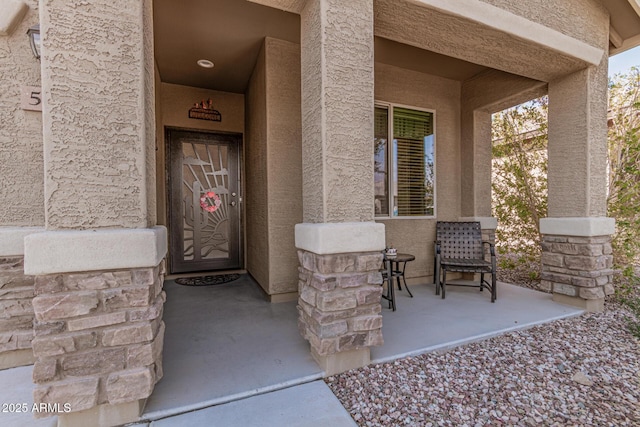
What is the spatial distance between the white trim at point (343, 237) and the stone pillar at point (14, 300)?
193cm

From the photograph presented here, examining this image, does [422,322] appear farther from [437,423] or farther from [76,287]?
[76,287]

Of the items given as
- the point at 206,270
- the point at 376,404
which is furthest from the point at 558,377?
the point at 206,270

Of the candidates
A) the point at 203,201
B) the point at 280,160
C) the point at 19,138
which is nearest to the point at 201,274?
the point at 203,201

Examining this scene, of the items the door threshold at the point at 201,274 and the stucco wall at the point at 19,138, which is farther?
the door threshold at the point at 201,274

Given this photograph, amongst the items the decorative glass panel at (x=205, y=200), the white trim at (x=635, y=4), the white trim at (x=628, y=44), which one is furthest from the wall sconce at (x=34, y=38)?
the white trim at (x=628, y=44)

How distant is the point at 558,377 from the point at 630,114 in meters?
4.14

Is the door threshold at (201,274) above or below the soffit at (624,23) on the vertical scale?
below

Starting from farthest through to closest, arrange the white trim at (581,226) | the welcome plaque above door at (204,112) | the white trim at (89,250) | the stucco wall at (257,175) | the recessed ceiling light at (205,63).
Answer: the welcome plaque above door at (204,112) < the recessed ceiling light at (205,63) < the stucco wall at (257,175) < the white trim at (581,226) < the white trim at (89,250)

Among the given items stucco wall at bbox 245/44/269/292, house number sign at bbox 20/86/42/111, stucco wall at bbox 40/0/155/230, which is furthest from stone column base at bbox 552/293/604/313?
house number sign at bbox 20/86/42/111

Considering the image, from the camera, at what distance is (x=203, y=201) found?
478 centimetres

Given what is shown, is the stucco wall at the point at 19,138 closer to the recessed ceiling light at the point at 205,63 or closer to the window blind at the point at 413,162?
the recessed ceiling light at the point at 205,63

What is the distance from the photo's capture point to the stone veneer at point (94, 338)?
1359mm

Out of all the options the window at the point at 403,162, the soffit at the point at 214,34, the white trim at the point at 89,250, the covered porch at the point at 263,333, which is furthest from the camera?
the window at the point at 403,162

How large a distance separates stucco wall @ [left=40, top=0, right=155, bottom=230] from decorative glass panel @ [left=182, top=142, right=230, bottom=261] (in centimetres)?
333
